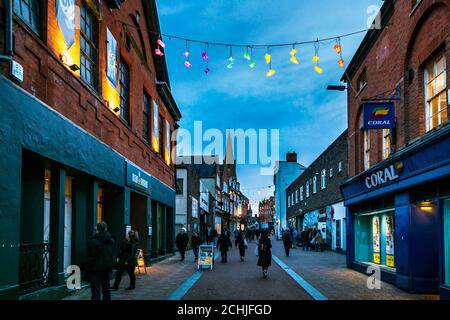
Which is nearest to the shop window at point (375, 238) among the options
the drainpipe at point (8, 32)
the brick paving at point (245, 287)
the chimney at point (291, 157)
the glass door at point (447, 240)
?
the brick paving at point (245, 287)

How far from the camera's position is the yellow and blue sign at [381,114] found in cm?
1345

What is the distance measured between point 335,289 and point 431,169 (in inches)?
161

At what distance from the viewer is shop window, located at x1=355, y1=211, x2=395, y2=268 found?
49.5 feet

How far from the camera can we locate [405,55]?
13.1 meters

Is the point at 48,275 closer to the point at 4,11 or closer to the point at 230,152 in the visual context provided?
the point at 4,11

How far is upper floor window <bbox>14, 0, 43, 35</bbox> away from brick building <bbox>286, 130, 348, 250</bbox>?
2024cm

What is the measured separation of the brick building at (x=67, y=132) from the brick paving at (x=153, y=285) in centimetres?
123

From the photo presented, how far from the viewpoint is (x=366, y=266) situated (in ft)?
53.8

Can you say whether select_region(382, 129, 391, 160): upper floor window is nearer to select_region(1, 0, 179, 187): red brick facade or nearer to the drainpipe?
select_region(1, 0, 179, 187): red brick facade

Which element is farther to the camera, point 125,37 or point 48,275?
point 125,37

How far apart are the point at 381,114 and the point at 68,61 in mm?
8495

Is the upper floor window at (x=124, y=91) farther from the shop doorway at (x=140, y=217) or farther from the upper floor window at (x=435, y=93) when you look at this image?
the upper floor window at (x=435, y=93)
